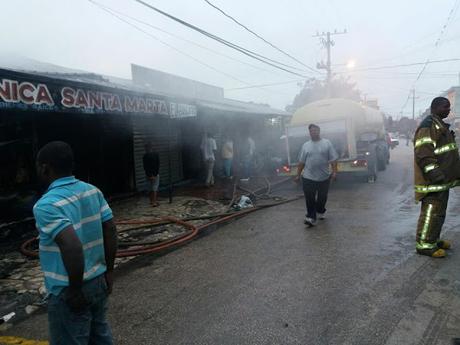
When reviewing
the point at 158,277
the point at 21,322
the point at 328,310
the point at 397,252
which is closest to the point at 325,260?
the point at 397,252

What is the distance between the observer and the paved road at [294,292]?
11.1ft

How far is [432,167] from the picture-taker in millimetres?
4922

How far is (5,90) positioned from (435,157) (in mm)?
5785

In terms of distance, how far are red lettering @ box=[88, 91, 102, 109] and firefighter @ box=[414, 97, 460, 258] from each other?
5.36 metres

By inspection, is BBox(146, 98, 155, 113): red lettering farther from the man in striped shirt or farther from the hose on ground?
the man in striped shirt

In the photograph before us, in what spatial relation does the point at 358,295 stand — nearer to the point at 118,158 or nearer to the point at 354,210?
the point at 354,210

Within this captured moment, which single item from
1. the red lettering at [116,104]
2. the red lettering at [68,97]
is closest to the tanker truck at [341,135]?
the red lettering at [116,104]

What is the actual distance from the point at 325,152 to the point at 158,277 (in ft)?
12.1

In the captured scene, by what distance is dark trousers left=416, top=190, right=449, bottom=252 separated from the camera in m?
5.02

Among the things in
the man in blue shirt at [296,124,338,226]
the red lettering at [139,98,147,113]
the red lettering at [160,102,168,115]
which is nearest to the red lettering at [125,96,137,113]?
the red lettering at [139,98,147,113]

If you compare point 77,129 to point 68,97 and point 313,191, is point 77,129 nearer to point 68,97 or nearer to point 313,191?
point 68,97

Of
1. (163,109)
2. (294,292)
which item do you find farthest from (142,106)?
(294,292)

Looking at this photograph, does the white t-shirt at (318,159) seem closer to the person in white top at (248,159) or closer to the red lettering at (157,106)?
the red lettering at (157,106)

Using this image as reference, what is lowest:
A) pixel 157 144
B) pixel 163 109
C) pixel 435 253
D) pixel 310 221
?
pixel 310 221
